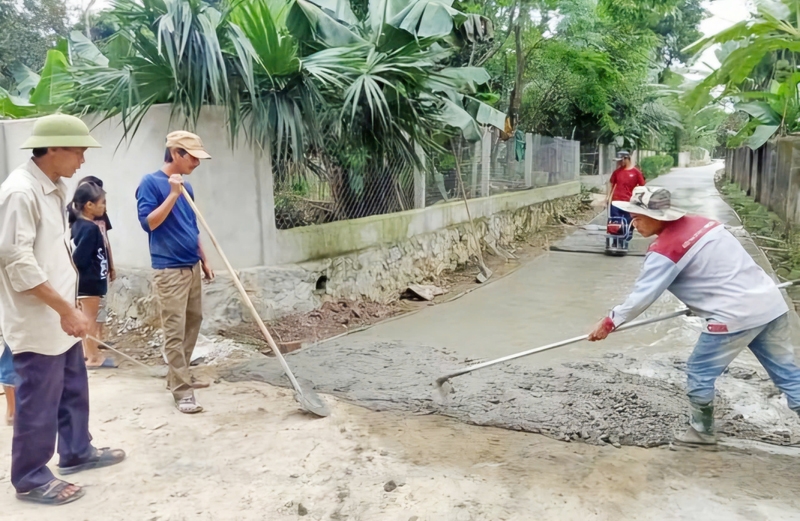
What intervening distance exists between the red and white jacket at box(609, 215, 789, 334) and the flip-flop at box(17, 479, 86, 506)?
291cm

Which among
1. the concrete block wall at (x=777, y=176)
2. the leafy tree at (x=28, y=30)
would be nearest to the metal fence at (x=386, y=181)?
the concrete block wall at (x=777, y=176)

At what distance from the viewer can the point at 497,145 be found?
463 inches

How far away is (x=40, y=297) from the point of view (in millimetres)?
2873

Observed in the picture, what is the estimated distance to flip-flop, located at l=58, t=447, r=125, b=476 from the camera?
3.35 meters

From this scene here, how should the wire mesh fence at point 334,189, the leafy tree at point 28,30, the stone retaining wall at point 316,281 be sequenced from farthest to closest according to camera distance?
the leafy tree at point 28,30 → the wire mesh fence at point 334,189 → the stone retaining wall at point 316,281

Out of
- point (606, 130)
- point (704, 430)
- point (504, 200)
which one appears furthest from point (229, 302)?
point (606, 130)

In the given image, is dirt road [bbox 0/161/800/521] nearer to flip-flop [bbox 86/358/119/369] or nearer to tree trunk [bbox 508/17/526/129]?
flip-flop [bbox 86/358/119/369]

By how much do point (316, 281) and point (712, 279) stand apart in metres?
4.06

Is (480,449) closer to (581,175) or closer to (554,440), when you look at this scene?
(554,440)

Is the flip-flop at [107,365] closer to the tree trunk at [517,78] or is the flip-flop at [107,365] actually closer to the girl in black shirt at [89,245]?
the girl in black shirt at [89,245]

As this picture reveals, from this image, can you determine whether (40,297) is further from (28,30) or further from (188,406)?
(28,30)

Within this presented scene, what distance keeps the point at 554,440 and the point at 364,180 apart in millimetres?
4281

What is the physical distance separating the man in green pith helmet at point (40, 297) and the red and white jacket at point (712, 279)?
2822 mm

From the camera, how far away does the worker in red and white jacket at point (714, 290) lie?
3.36 metres
